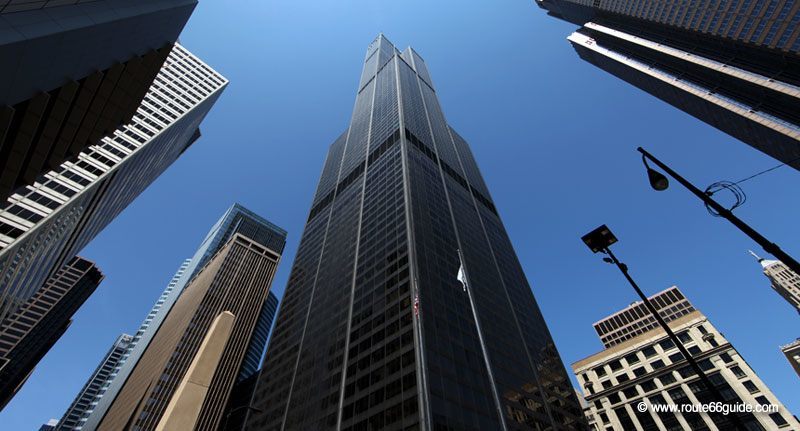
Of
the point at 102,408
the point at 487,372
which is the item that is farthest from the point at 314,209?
the point at 102,408

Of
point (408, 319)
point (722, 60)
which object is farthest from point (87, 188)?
point (722, 60)

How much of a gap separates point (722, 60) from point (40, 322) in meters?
276

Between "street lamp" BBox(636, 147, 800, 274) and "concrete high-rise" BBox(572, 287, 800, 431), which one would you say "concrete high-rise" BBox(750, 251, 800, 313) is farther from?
"street lamp" BBox(636, 147, 800, 274)

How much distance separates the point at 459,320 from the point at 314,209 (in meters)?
74.0

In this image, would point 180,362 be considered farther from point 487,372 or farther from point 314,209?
point 487,372

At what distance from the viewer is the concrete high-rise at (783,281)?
122 meters

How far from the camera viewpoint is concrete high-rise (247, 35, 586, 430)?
47.7 m

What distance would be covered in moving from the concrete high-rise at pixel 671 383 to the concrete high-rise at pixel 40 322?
19257 cm

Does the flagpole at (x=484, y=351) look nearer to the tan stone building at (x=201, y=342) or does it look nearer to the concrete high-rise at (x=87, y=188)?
the concrete high-rise at (x=87, y=188)

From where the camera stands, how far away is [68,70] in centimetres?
2025

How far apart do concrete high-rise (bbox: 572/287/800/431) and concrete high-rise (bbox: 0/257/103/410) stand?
192571mm

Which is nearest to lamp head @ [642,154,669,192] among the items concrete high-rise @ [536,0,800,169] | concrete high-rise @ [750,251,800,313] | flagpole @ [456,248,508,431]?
flagpole @ [456,248,508,431]

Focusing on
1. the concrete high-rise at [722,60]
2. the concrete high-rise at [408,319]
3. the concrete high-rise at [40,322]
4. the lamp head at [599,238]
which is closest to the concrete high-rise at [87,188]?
the concrete high-rise at [408,319]

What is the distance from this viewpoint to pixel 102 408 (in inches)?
5979
